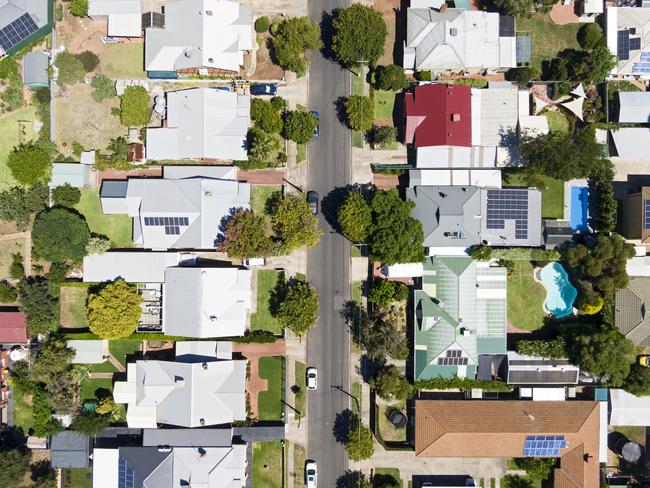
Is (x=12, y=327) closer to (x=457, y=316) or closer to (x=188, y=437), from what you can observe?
Answer: (x=188, y=437)

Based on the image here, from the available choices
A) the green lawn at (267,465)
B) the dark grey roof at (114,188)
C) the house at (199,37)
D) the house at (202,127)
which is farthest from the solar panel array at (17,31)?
the green lawn at (267,465)

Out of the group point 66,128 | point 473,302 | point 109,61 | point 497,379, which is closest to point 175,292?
point 66,128

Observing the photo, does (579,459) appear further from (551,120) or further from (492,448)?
(551,120)

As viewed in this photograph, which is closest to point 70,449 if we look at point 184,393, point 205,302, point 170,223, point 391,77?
point 184,393

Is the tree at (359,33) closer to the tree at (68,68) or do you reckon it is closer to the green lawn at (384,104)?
the green lawn at (384,104)

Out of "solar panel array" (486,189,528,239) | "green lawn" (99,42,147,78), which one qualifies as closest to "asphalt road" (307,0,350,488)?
"solar panel array" (486,189,528,239)

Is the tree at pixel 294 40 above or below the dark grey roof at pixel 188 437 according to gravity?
above
